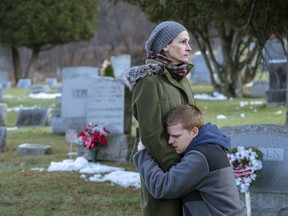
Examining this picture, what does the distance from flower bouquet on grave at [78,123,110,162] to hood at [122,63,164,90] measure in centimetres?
612

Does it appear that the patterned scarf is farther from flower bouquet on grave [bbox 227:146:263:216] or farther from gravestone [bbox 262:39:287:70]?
gravestone [bbox 262:39:287:70]

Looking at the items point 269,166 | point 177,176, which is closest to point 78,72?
point 269,166

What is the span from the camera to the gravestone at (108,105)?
993 cm

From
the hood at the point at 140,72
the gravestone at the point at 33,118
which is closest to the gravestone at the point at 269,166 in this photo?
the hood at the point at 140,72

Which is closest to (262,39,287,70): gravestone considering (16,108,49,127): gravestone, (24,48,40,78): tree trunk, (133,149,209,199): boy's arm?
(16,108,49,127): gravestone

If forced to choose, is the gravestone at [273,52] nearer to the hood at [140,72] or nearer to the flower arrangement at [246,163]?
the flower arrangement at [246,163]

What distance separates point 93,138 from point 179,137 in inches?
249

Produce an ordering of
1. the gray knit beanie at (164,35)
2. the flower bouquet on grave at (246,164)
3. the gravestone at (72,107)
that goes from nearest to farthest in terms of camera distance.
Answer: the gray knit beanie at (164,35), the flower bouquet on grave at (246,164), the gravestone at (72,107)

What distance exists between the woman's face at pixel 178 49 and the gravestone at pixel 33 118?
12.8 meters

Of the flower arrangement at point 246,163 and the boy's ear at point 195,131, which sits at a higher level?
the boy's ear at point 195,131

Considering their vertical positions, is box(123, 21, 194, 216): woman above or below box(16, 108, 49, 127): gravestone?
above

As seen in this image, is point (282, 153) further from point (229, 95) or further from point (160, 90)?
point (229, 95)

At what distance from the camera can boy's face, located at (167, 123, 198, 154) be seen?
3012 mm

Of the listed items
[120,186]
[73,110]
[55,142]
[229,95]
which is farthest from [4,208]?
[229,95]
